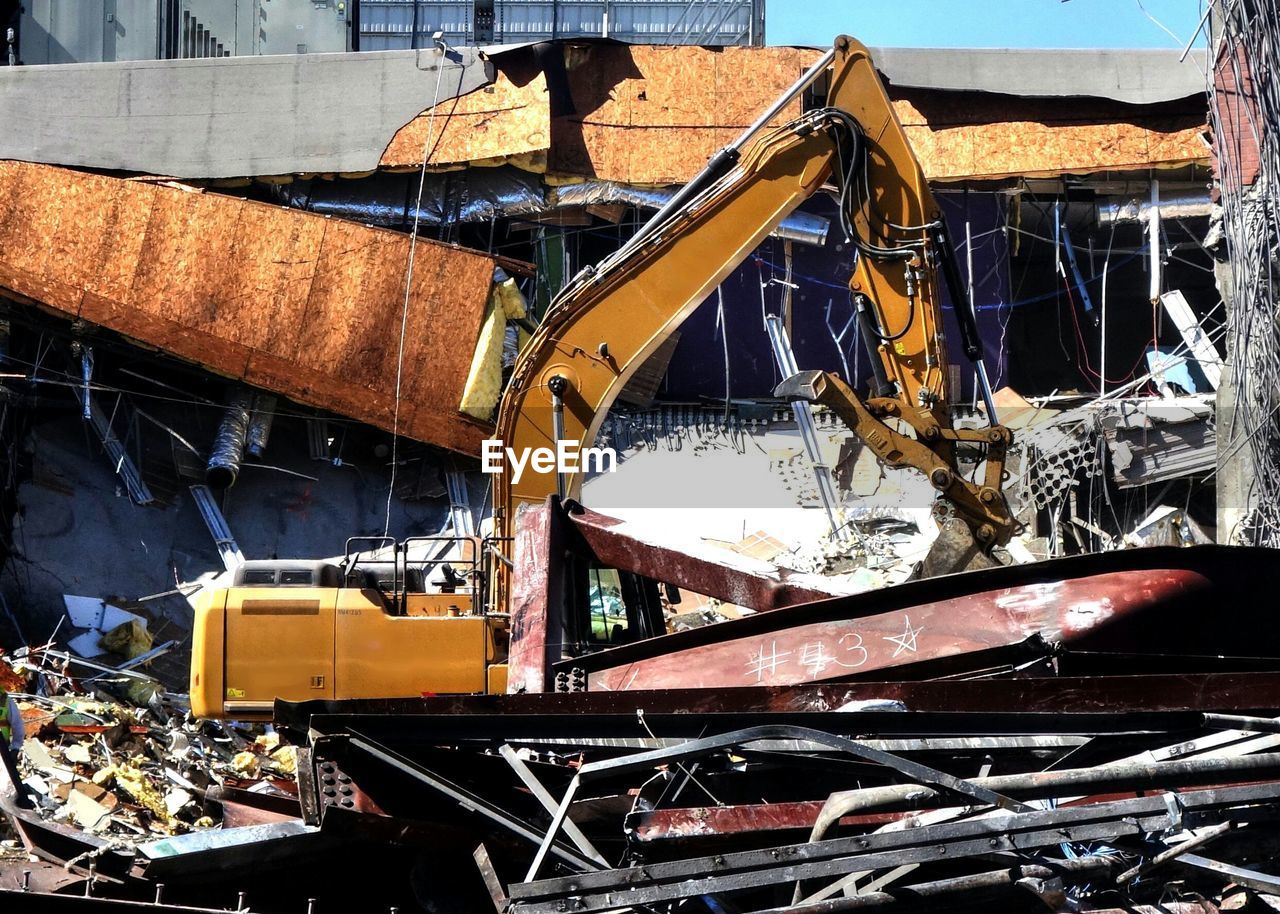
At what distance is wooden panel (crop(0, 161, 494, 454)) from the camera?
16.7m

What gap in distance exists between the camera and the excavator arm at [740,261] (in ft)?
32.9

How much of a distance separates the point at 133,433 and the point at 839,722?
13654 millimetres

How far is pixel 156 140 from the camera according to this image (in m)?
18.0

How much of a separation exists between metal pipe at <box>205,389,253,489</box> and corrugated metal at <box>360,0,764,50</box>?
13536 mm

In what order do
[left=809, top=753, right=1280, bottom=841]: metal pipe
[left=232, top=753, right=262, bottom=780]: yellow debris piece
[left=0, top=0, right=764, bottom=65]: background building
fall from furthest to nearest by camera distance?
1. [left=0, top=0, right=764, bottom=65]: background building
2. [left=232, top=753, right=262, bottom=780]: yellow debris piece
3. [left=809, top=753, right=1280, bottom=841]: metal pipe

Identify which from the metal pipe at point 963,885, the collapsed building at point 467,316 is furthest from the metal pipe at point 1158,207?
the metal pipe at point 963,885

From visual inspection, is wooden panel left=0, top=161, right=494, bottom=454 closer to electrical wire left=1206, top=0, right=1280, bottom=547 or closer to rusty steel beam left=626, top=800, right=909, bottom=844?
electrical wire left=1206, top=0, right=1280, bottom=547

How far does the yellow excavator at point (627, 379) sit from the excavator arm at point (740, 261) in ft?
0.03

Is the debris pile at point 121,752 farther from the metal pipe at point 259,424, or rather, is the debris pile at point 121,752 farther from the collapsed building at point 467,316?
the metal pipe at point 259,424

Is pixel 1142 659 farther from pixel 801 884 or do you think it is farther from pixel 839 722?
pixel 801 884

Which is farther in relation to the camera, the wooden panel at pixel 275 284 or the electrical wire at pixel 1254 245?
the wooden panel at pixel 275 284

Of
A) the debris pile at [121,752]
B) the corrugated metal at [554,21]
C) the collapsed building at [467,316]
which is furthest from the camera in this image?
the corrugated metal at [554,21]

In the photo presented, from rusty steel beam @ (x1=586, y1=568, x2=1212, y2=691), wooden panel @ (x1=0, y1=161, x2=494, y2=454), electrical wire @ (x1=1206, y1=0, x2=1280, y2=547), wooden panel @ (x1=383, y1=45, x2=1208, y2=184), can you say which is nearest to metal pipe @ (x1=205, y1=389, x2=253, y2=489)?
wooden panel @ (x1=0, y1=161, x2=494, y2=454)

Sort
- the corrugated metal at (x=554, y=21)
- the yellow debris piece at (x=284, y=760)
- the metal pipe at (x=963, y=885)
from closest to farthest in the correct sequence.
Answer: the metal pipe at (x=963, y=885), the yellow debris piece at (x=284, y=760), the corrugated metal at (x=554, y=21)
